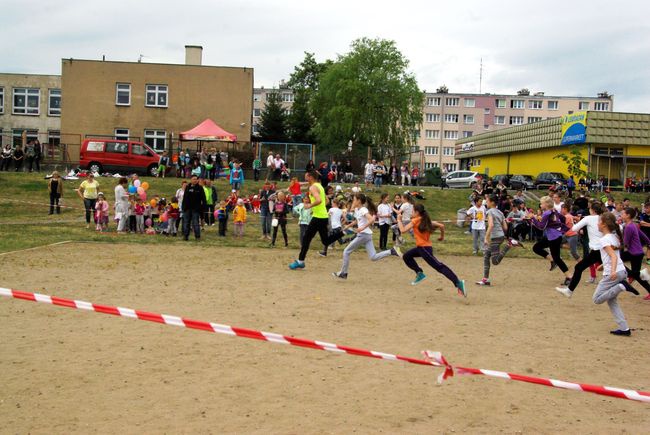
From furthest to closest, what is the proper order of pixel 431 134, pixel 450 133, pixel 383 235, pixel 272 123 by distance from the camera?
pixel 431 134, pixel 450 133, pixel 272 123, pixel 383 235

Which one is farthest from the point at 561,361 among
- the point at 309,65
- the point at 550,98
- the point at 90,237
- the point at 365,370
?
the point at 550,98

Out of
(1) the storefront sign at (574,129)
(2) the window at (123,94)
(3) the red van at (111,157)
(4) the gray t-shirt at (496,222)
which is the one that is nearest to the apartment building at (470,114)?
(1) the storefront sign at (574,129)

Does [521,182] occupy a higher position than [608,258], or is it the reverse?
[521,182]

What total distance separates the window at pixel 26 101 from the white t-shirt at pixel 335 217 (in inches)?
1716

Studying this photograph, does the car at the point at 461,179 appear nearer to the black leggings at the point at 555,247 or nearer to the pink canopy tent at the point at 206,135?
the pink canopy tent at the point at 206,135

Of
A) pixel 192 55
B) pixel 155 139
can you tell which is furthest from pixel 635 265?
pixel 192 55

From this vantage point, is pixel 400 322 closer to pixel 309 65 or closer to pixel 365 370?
pixel 365 370

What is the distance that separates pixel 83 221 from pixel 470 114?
8598 cm

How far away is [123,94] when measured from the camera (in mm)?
47594

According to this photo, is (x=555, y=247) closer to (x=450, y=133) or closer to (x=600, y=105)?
(x=450, y=133)

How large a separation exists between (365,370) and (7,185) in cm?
2965

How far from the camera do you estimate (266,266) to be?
14875 mm

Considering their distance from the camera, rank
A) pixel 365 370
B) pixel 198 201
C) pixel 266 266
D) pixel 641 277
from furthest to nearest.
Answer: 1. pixel 198 201
2. pixel 266 266
3. pixel 641 277
4. pixel 365 370

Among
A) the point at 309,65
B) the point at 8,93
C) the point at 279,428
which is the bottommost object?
the point at 279,428
